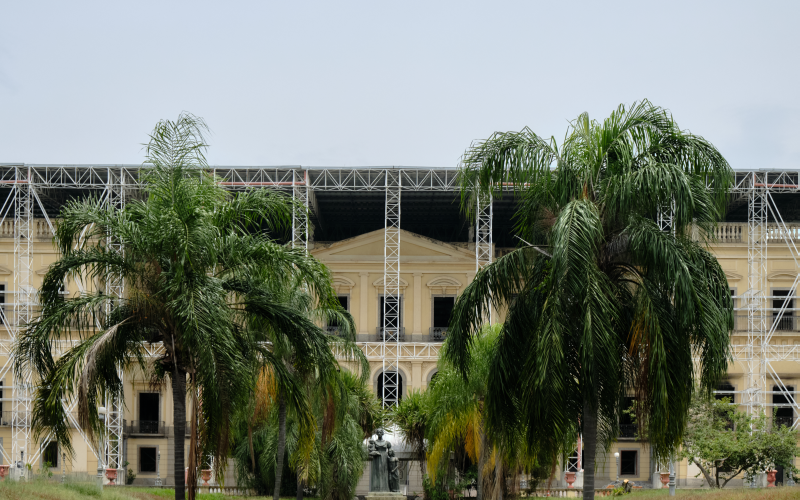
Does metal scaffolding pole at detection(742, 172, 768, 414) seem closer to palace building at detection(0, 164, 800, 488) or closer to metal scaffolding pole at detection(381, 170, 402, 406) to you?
palace building at detection(0, 164, 800, 488)

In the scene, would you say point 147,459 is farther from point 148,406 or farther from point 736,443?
point 736,443

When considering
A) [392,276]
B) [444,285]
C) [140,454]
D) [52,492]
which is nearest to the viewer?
[52,492]

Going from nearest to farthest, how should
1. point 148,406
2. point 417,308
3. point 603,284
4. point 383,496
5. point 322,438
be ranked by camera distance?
1. point 603,284
2. point 322,438
3. point 383,496
4. point 148,406
5. point 417,308

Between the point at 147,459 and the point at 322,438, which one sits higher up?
the point at 322,438

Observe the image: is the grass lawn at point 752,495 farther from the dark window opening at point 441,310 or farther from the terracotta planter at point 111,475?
the dark window opening at point 441,310

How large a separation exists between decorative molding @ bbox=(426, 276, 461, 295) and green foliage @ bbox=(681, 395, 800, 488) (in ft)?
47.8

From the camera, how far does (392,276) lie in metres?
40.1

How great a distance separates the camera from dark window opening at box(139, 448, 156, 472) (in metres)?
39.4

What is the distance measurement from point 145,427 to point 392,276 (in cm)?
1214

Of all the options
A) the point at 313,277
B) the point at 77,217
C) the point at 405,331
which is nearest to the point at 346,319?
the point at 313,277

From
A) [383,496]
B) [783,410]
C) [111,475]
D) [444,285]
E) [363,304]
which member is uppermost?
[444,285]

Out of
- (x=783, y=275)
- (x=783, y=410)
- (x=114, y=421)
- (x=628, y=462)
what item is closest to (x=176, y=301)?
(x=114, y=421)

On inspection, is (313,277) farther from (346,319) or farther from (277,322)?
(346,319)

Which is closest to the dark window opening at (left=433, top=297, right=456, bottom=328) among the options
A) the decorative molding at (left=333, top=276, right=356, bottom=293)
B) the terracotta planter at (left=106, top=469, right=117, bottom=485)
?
the decorative molding at (left=333, top=276, right=356, bottom=293)
